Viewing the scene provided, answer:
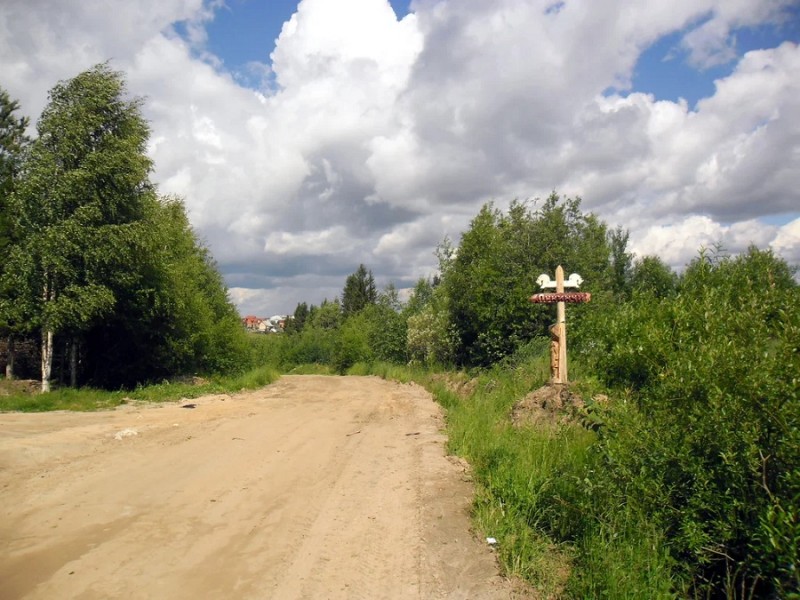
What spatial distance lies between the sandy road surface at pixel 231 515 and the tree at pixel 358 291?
64.8 meters

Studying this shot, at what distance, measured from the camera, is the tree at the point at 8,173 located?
60.7 ft

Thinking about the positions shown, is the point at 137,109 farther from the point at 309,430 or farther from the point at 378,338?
the point at 378,338

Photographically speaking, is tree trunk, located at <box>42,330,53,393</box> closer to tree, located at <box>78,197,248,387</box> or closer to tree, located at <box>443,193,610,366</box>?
tree, located at <box>78,197,248,387</box>

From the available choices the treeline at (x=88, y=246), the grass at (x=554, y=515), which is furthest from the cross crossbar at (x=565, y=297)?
the treeline at (x=88, y=246)

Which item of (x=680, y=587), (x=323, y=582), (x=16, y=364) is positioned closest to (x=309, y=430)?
(x=323, y=582)

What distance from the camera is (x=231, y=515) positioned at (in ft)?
20.8

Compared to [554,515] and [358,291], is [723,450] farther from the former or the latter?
[358,291]

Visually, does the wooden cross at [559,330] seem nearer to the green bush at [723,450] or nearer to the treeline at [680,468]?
the treeline at [680,468]

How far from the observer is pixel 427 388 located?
71.2ft

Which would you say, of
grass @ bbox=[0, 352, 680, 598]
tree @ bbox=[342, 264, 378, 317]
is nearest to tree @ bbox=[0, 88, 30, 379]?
grass @ bbox=[0, 352, 680, 598]

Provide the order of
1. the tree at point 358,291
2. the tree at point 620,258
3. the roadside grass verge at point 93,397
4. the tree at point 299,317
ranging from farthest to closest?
1. the tree at point 299,317
2. the tree at point 358,291
3. the tree at point 620,258
4. the roadside grass verge at point 93,397

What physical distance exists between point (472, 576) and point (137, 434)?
306 inches

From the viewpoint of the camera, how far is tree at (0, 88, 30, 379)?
1850 centimetres

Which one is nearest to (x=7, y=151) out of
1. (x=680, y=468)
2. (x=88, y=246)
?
(x=88, y=246)
